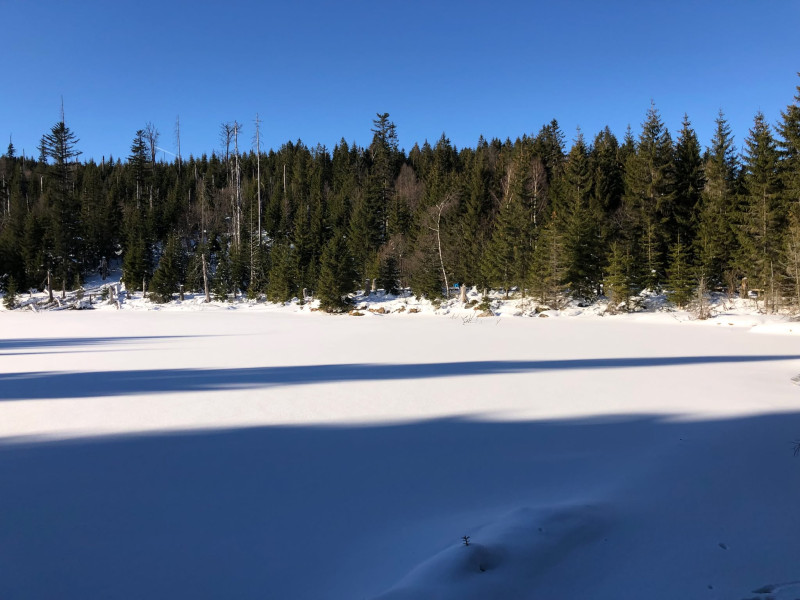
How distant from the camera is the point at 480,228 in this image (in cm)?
3312

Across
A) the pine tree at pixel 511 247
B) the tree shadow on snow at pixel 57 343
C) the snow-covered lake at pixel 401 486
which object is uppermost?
the pine tree at pixel 511 247

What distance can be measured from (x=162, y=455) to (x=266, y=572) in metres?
1.96

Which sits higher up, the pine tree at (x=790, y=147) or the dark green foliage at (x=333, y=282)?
the pine tree at (x=790, y=147)

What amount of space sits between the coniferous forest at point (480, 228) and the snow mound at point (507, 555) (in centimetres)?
2121

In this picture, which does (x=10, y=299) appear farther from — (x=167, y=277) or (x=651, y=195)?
(x=651, y=195)

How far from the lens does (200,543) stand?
2.30 metres

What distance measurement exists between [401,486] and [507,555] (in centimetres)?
102

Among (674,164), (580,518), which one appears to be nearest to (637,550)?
(580,518)

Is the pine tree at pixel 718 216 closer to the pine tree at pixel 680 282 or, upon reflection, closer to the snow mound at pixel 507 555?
the pine tree at pixel 680 282

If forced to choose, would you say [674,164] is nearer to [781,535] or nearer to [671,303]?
[671,303]

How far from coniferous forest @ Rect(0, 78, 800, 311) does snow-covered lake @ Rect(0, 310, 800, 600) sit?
19.0 m

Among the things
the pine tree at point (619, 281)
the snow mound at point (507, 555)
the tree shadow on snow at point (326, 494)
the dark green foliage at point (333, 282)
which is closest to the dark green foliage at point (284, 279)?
the dark green foliage at point (333, 282)

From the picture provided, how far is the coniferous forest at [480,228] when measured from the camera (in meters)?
22.9

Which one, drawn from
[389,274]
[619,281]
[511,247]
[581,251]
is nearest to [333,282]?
[389,274]
